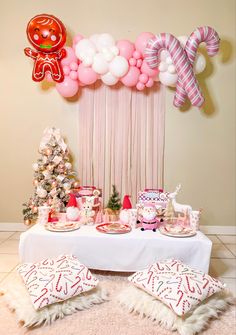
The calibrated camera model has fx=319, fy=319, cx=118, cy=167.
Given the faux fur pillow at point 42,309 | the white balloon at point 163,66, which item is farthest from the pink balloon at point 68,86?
the faux fur pillow at point 42,309

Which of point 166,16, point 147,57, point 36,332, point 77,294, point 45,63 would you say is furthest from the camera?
point 166,16

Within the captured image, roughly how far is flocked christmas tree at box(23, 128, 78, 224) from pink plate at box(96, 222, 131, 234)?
2.96ft

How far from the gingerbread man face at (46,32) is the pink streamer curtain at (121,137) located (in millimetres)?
693

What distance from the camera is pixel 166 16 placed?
12.2 feet

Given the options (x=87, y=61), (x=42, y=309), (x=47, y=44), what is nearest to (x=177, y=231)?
(x=42, y=309)

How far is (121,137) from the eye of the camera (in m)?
3.81

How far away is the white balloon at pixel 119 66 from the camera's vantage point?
3.18m

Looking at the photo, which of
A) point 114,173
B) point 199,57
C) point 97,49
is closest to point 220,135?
point 199,57

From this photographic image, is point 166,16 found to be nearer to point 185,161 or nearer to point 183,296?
point 185,161

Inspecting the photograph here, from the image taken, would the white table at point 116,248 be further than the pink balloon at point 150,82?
No

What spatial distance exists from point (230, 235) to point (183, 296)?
7.15 ft

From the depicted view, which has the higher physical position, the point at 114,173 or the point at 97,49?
the point at 97,49

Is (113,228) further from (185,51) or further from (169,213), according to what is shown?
(185,51)

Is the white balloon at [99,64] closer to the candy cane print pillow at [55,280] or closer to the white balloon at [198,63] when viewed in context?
the white balloon at [198,63]
